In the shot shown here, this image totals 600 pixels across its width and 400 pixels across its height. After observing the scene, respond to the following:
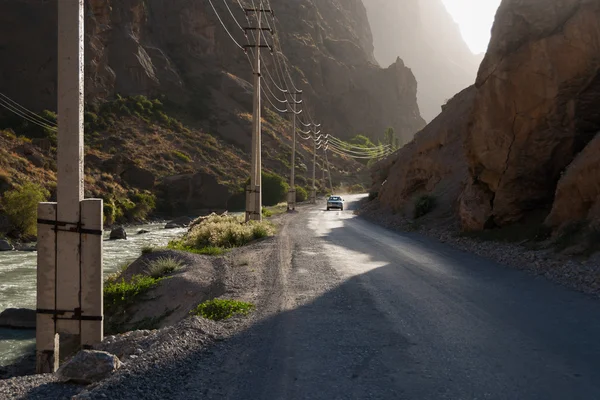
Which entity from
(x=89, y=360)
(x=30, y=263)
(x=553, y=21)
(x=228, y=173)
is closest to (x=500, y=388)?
(x=89, y=360)

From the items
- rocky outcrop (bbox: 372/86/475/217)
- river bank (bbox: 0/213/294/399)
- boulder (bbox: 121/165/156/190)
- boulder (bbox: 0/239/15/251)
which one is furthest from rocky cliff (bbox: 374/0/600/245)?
boulder (bbox: 121/165/156/190)

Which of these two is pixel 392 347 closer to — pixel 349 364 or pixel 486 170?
pixel 349 364

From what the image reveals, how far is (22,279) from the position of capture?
22.1 meters

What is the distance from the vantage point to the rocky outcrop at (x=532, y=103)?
55.2ft

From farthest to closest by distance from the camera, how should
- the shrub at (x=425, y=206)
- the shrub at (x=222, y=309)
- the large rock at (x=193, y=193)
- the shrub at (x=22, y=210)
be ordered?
Result: the large rock at (x=193, y=193) → the shrub at (x=22, y=210) → the shrub at (x=425, y=206) → the shrub at (x=222, y=309)

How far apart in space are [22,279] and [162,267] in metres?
9.36

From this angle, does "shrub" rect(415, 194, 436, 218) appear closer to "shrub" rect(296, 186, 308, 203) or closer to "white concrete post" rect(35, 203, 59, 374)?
"white concrete post" rect(35, 203, 59, 374)

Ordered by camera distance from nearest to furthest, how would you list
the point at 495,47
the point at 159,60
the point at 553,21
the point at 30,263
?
the point at 553,21 < the point at 495,47 < the point at 30,263 < the point at 159,60

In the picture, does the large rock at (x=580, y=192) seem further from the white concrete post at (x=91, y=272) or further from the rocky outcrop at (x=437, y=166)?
the rocky outcrop at (x=437, y=166)

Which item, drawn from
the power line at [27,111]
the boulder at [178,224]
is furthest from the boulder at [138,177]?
the boulder at [178,224]

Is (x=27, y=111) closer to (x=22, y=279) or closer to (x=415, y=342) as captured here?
(x=22, y=279)

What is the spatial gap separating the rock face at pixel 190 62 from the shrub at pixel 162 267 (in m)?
69.3

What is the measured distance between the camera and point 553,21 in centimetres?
1819

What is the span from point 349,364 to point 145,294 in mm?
8616
